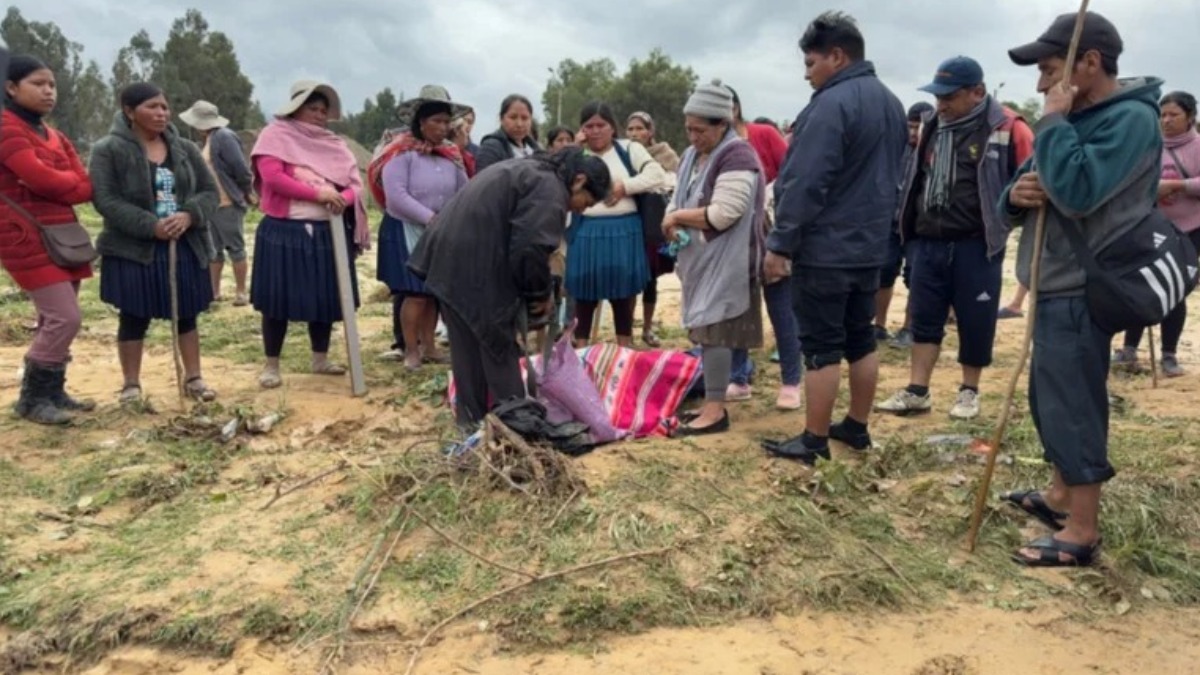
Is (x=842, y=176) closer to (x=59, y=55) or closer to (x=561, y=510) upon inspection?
(x=561, y=510)

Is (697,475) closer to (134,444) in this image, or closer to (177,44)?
(134,444)

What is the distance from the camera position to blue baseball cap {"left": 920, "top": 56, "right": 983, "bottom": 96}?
4.47 metres

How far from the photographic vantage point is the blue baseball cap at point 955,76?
4473mm

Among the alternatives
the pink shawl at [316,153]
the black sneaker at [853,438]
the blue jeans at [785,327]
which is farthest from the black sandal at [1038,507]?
the pink shawl at [316,153]

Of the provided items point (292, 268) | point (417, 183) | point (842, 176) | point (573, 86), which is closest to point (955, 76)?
point (842, 176)

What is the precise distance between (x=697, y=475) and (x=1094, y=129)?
192 centimetres

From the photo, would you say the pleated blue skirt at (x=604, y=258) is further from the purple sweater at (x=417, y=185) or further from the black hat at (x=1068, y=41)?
the black hat at (x=1068, y=41)

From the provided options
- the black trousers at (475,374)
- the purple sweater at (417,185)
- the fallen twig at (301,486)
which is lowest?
the fallen twig at (301,486)

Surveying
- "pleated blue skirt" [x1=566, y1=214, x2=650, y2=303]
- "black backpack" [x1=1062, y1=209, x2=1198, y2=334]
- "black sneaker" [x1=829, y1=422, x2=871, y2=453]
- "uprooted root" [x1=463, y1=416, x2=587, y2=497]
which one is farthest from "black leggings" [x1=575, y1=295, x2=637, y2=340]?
"black backpack" [x1=1062, y1=209, x2=1198, y2=334]

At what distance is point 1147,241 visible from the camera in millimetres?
3002

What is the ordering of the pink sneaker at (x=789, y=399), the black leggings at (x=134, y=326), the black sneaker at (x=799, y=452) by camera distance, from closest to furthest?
the black sneaker at (x=799, y=452)
the black leggings at (x=134, y=326)
the pink sneaker at (x=789, y=399)

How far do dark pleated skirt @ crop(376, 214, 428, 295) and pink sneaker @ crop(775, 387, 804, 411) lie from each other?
7.40 ft

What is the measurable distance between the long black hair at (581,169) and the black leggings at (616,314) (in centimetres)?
198

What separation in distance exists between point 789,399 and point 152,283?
3.46 metres
